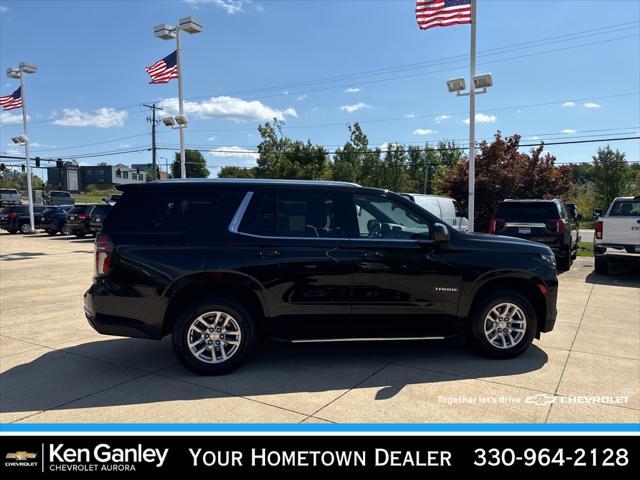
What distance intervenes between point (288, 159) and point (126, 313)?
42.7 meters

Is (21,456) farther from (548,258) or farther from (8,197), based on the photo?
(8,197)

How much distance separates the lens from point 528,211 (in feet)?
38.0

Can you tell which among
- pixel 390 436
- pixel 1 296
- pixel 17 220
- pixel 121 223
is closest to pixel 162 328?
pixel 121 223

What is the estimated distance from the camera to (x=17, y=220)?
96.4 ft

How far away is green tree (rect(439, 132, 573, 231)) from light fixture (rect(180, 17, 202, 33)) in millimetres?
14102

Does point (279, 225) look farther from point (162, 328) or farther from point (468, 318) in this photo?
point (468, 318)

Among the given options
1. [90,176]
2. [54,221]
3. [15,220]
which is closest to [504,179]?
[54,221]

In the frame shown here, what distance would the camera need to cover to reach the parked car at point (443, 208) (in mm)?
12107

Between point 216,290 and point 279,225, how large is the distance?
0.88 m

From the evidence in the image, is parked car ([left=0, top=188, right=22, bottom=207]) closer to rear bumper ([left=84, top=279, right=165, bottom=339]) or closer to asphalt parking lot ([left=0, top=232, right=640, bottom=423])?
asphalt parking lot ([left=0, top=232, right=640, bottom=423])

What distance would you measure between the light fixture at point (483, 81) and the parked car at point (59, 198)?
43.1 m

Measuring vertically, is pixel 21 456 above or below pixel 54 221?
below

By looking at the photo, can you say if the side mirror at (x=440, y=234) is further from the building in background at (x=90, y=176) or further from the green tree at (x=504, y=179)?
the building in background at (x=90, y=176)

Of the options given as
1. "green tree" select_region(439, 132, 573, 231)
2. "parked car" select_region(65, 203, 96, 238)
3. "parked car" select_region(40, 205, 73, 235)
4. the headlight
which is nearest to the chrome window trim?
the headlight
